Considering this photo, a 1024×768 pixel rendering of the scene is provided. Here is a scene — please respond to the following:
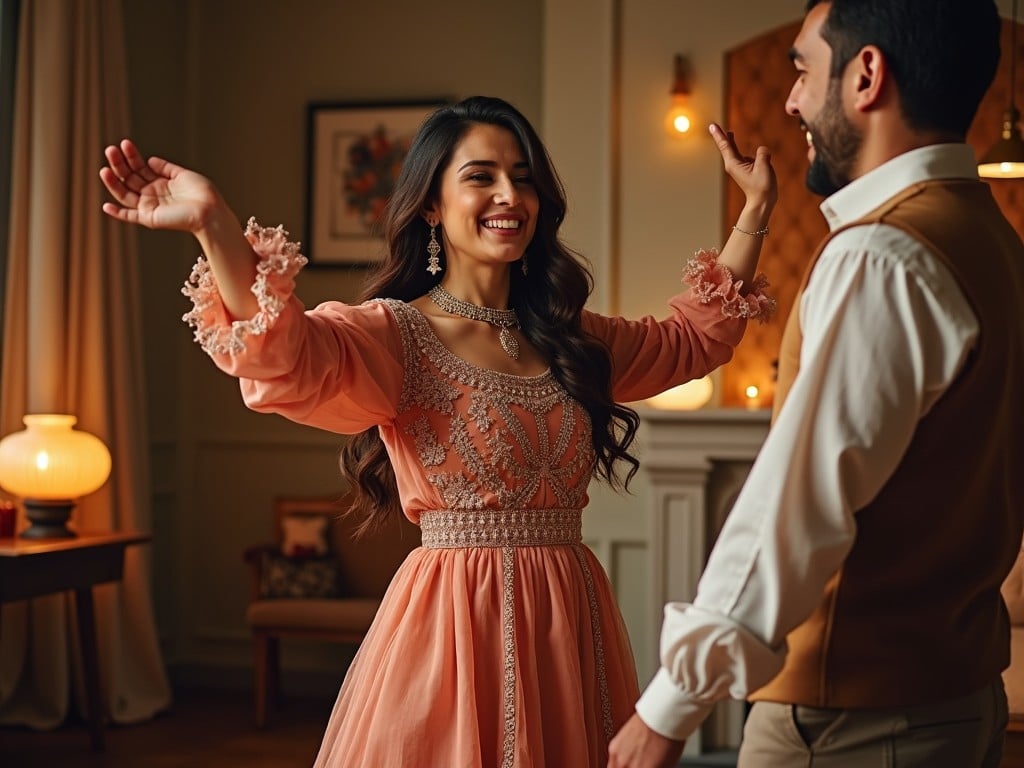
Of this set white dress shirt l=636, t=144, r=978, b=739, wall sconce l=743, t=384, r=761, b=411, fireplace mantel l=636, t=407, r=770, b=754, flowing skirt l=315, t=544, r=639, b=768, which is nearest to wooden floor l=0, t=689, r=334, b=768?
fireplace mantel l=636, t=407, r=770, b=754

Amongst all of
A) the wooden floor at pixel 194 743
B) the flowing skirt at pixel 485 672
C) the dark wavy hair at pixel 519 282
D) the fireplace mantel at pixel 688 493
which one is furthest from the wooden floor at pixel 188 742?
the flowing skirt at pixel 485 672

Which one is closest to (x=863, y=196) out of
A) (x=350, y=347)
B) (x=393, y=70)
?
(x=350, y=347)

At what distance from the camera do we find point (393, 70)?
18.0 ft

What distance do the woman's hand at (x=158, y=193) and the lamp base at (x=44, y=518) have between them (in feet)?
9.36

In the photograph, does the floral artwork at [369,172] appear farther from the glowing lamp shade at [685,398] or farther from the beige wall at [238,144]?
the glowing lamp shade at [685,398]

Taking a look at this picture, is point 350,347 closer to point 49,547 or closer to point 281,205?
point 49,547

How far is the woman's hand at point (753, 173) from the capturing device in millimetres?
2223

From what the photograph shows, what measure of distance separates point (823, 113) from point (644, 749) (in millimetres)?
736

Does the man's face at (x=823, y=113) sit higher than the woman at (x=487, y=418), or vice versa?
the man's face at (x=823, y=113)

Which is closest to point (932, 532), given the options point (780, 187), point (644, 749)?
point (644, 749)

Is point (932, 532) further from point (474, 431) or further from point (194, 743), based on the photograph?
point (194, 743)

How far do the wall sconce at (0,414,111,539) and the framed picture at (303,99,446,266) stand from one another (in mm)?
1494

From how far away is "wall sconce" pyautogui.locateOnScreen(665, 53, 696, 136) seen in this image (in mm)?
4707

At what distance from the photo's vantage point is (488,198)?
211 centimetres
